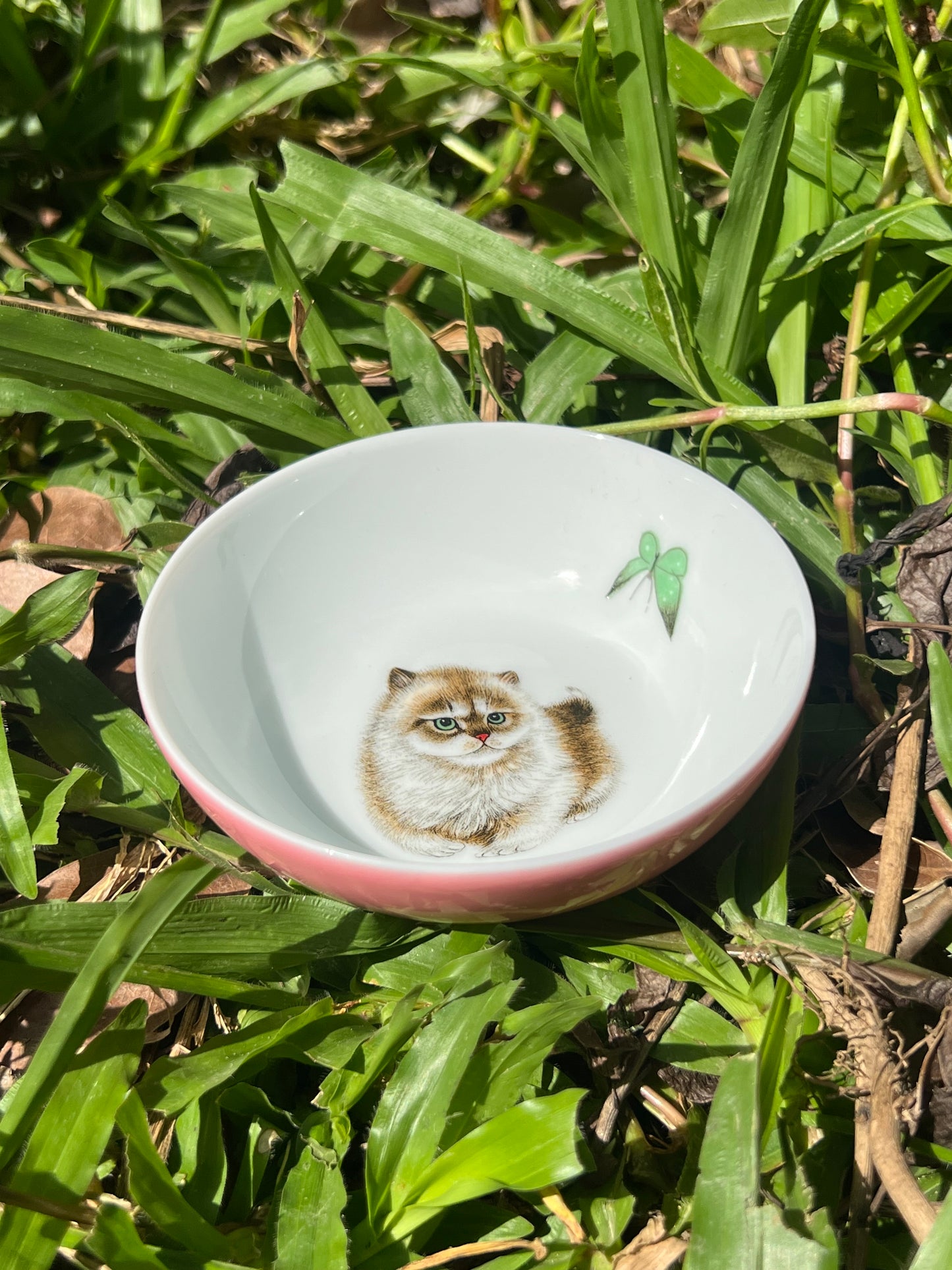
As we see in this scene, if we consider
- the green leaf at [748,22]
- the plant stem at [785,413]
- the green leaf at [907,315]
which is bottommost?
the plant stem at [785,413]

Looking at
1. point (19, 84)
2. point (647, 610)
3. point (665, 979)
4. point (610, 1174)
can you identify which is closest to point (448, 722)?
point (647, 610)

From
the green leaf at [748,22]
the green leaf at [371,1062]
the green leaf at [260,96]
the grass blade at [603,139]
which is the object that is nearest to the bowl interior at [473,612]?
the green leaf at [371,1062]

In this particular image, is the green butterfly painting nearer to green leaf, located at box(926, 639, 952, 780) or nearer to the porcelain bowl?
the porcelain bowl

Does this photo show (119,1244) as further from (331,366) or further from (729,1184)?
(331,366)

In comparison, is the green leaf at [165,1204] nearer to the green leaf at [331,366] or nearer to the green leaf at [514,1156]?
the green leaf at [514,1156]

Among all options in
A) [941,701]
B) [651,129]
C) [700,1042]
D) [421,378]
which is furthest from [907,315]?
[700,1042]

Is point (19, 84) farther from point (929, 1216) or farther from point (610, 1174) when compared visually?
point (929, 1216)

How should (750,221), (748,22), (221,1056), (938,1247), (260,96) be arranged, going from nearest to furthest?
(938,1247)
(221,1056)
(750,221)
(748,22)
(260,96)

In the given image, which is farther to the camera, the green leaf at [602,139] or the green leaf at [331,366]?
the green leaf at [331,366]
